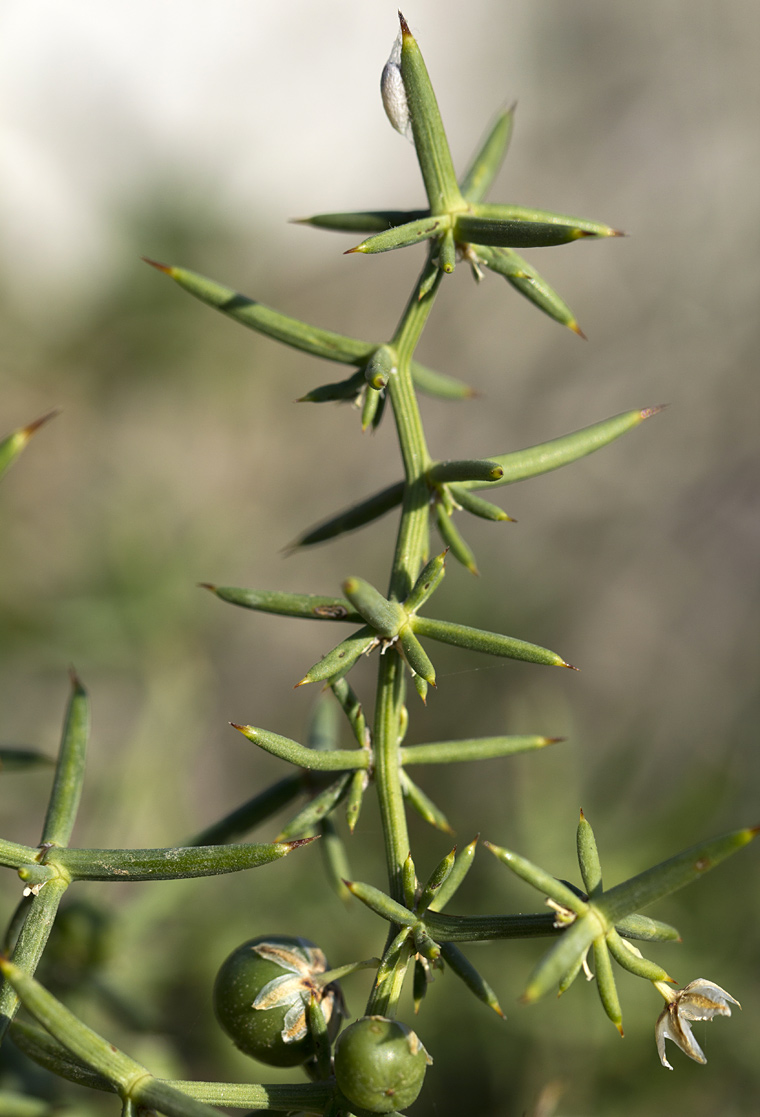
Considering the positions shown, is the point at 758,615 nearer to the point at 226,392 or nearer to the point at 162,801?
the point at 162,801

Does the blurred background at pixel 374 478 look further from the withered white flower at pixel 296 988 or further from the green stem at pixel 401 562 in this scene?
the green stem at pixel 401 562

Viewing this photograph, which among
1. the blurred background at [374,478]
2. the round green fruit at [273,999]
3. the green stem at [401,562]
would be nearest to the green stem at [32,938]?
the round green fruit at [273,999]

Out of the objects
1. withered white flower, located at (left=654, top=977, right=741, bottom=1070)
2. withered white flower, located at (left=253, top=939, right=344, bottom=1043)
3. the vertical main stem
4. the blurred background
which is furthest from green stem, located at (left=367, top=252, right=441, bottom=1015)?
the blurred background

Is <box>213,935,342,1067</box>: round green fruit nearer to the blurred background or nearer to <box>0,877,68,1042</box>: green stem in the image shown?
<box>0,877,68,1042</box>: green stem

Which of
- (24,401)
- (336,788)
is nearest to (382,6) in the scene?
(24,401)

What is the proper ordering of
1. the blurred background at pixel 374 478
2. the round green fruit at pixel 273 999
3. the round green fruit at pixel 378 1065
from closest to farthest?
1. the round green fruit at pixel 378 1065
2. the round green fruit at pixel 273 999
3. the blurred background at pixel 374 478

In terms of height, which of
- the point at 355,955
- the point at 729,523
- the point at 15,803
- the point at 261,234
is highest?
the point at 261,234
